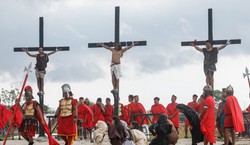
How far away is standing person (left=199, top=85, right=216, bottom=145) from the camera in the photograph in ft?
52.0

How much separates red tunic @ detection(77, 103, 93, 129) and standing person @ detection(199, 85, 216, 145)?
6881mm

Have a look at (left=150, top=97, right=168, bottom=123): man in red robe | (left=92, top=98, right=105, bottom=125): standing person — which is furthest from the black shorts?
(left=92, top=98, right=105, bottom=125): standing person

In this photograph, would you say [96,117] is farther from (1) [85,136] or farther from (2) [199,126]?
(2) [199,126]

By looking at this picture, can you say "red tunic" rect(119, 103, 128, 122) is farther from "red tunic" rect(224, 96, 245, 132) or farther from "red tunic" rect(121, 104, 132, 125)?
"red tunic" rect(224, 96, 245, 132)

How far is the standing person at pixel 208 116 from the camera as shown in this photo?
52.0 feet

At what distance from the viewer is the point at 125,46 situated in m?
20.2

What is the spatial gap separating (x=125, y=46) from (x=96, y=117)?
351 centimetres

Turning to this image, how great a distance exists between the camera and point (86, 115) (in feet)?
72.7

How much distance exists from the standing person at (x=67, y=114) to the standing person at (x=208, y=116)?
3478 millimetres

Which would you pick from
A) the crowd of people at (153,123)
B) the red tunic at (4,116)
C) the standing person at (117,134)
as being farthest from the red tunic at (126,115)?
the standing person at (117,134)

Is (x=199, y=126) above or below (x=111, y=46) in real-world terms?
below

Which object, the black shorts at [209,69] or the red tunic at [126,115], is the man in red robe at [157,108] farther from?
the black shorts at [209,69]

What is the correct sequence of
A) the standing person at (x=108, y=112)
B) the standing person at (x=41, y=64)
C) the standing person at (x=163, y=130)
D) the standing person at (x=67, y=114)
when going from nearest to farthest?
the standing person at (x=163, y=130) → the standing person at (x=67, y=114) → the standing person at (x=41, y=64) → the standing person at (x=108, y=112)

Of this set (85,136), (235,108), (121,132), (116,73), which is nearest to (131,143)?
(121,132)
